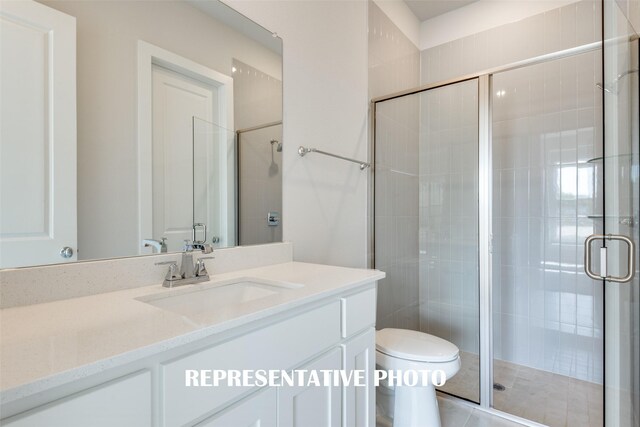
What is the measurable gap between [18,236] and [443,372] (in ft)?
5.22

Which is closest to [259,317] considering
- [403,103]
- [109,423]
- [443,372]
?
[109,423]

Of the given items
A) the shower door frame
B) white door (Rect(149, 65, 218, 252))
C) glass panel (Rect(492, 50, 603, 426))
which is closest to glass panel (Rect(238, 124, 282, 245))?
white door (Rect(149, 65, 218, 252))

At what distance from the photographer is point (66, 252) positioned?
35.5 inches

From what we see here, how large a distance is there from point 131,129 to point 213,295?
0.60m

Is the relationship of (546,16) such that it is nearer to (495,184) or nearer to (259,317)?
(495,184)

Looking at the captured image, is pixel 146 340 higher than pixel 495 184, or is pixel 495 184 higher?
pixel 495 184

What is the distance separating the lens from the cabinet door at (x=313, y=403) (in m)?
0.87

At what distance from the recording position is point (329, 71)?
1900 millimetres

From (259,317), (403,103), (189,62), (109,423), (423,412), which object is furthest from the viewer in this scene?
(403,103)

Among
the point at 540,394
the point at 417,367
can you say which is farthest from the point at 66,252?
the point at 540,394

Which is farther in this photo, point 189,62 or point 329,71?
point 329,71

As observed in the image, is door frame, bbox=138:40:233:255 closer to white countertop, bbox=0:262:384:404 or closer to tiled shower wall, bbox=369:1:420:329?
white countertop, bbox=0:262:384:404

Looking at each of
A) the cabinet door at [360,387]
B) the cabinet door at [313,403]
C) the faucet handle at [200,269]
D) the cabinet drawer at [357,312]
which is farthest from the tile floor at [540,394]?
the faucet handle at [200,269]

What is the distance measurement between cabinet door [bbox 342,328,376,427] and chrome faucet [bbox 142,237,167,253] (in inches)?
27.2
